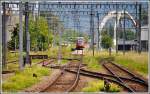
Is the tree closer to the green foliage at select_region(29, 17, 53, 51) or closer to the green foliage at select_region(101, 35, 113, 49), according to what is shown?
the green foliage at select_region(29, 17, 53, 51)

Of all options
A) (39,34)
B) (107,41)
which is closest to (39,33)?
(39,34)

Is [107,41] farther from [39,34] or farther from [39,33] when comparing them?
[39,33]

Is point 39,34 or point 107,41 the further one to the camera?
point 107,41

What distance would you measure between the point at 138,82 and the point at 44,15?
25333mm

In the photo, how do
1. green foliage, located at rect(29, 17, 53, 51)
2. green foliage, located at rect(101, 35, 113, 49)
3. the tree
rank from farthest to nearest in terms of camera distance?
1. green foliage, located at rect(101, 35, 113, 49)
2. green foliage, located at rect(29, 17, 53, 51)
3. the tree

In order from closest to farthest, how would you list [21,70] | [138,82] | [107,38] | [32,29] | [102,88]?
[102,88], [138,82], [21,70], [32,29], [107,38]

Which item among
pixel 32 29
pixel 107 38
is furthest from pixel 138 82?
pixel 107 38

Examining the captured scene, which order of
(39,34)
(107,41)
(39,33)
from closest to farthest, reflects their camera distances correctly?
(39,33)
(39,34)
(107,41)

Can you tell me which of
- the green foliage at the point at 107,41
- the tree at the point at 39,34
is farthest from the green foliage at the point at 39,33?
the green foliage at the point at 107,41

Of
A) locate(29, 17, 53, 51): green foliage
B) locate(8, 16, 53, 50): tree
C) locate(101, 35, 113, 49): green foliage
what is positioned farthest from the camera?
locate(101, 35, 113, 49): green foliage

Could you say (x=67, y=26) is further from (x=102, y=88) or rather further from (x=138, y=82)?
(x=102, y=88)

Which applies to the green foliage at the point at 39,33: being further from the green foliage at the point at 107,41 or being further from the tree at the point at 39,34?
the green foliage at the point at 107,41

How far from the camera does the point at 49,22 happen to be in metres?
39.3

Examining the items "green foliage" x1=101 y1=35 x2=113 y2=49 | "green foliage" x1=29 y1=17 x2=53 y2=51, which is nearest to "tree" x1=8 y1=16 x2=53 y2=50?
"green foliage" x1=29 y1=17 x2=53 y2=51
